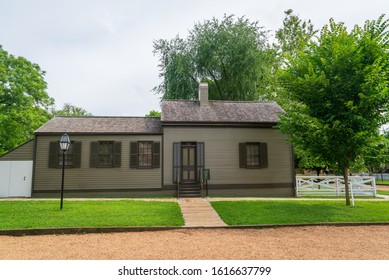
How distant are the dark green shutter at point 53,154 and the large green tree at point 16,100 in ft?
18.2

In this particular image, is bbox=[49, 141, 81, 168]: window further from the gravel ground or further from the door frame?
the gravel ground

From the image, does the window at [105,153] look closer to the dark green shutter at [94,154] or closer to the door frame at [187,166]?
the dark green shutter at [94,154]

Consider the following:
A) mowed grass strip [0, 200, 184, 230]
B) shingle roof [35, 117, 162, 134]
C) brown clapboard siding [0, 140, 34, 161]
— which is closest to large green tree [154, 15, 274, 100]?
shingle roof [35, 117, 162, 134]

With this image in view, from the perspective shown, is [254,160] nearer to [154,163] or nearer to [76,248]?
[154,163]

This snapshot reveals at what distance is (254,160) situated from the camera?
1446cm

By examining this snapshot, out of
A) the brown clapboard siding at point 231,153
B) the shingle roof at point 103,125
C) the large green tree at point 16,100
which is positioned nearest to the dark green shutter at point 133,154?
the shingle roof at point 103,125

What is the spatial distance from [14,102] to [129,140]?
9.92 metres

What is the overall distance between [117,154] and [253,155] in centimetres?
761

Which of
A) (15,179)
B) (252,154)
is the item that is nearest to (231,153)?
(252,154)

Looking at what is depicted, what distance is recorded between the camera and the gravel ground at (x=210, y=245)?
486 centimetres

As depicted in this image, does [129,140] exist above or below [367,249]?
above

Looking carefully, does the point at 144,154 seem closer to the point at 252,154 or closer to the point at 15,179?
the point at 252,154

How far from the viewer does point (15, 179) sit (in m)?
13.2

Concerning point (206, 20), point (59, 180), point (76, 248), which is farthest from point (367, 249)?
point (206, 20)
